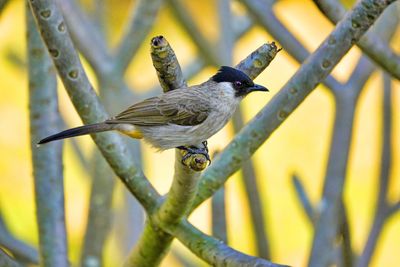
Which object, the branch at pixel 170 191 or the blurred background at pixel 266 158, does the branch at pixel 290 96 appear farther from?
the blurred background at pixel 266 158

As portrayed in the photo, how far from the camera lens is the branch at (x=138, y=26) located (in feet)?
10.7

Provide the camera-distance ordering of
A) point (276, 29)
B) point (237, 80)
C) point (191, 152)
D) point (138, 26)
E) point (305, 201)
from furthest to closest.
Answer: point (138, 26), point (305, 201), point (276, 29), point (237, 80), point (191, 152)

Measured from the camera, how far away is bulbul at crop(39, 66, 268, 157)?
2457 mm

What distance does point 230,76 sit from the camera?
2.40 m

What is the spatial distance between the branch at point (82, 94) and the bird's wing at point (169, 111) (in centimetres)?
11

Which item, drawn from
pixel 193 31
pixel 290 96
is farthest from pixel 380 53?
pixel 193 31

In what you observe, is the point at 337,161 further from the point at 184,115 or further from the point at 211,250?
the point at 211,250

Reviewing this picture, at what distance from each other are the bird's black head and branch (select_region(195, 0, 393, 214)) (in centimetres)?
11

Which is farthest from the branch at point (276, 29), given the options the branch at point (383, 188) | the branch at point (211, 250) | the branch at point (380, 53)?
the branch at point (211, 250)

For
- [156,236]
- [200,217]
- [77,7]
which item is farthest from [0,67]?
[156,236]

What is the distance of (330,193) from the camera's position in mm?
3061

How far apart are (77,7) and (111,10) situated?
77.2 inches

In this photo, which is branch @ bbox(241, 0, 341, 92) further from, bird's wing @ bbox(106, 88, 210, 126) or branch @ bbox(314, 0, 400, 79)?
bird's wing @ bbox(106, 88, 210, 126)

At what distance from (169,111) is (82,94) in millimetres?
318
